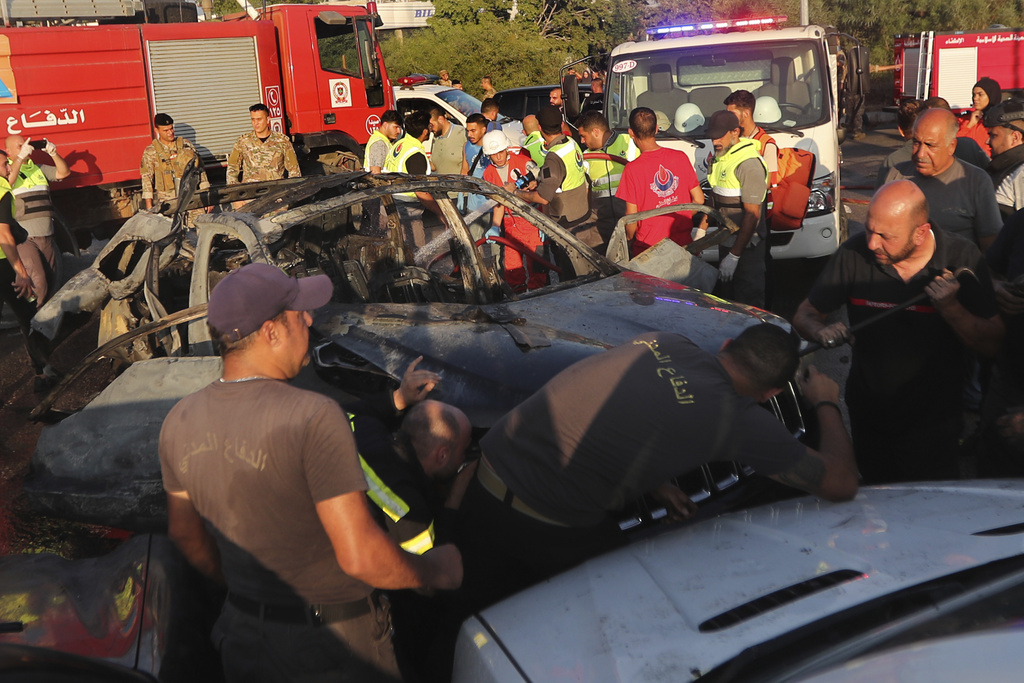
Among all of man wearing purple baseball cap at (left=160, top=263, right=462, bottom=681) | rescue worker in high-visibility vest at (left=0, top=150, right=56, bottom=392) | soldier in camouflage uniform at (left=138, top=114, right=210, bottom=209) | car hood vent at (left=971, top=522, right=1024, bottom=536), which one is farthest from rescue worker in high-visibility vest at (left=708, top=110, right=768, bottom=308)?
soldier in camouflage uniform at (left=138, top=114, right=210, bottom=209)

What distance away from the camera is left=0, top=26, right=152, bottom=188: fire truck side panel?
9.33m

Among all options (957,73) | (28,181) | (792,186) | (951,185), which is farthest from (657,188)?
(957,73)

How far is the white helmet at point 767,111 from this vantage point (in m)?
7.36

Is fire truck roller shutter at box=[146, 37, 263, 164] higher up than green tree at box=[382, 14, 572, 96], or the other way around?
green tree at box=[382, 14, 572, 96]

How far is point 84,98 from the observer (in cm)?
982

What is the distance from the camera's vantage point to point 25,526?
12.9 ft

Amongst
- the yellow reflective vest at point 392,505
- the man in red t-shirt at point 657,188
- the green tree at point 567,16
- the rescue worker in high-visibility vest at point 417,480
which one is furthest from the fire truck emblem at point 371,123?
the green tree at point 567,16

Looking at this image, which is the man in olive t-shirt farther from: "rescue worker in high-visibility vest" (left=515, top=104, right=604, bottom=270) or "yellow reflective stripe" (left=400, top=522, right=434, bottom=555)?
"rescue worker in high-visibility vest" (left=515, top=104, right=604, bottom=270)

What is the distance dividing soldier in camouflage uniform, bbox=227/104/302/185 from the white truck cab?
13.4 ft

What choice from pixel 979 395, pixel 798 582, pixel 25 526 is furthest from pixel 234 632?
pixel 979 395

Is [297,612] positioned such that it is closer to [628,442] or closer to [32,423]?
[628,442]

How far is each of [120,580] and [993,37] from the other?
18323 mm

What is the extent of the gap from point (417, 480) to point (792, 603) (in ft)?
3.90

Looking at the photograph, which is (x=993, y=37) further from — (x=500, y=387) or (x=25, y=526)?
(x=25, y=526)
